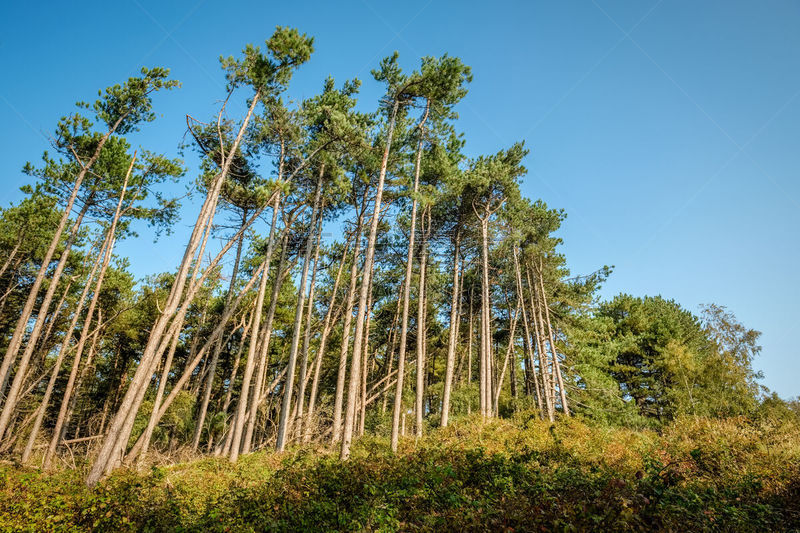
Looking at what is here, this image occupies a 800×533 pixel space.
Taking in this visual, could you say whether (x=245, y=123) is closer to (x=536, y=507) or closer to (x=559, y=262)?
(x=536, y=507)

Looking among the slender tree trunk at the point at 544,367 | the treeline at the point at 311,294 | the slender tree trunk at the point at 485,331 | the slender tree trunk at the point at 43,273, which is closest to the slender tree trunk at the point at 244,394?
the treeline at the point at 311,294

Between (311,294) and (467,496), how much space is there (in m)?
12.2

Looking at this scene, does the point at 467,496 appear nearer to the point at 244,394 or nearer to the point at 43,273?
the point at 244,394

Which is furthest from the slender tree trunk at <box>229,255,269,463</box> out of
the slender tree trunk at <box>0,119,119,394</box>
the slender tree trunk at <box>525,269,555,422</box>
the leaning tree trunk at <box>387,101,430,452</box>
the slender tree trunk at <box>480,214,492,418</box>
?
the slender tree trunk at <box>525,269,555,422</box>

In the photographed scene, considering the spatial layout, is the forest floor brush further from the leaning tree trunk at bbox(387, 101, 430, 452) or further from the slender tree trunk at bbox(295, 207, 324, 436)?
the slender tree trunk at bbox(295, 207, 324, 436)

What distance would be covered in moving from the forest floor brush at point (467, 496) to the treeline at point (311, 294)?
293cm

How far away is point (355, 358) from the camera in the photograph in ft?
37.7

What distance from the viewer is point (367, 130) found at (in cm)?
1467

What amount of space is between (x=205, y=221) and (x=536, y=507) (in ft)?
36.1

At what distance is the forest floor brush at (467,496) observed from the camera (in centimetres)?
406

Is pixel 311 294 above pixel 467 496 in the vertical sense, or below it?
above

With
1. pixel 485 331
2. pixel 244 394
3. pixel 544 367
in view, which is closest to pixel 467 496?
pixel 244 394

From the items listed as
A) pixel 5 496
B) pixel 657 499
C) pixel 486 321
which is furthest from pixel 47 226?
pixel 657 499

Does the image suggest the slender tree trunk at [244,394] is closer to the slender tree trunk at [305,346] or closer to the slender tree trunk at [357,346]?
the slender tree trunk at [305,346]
